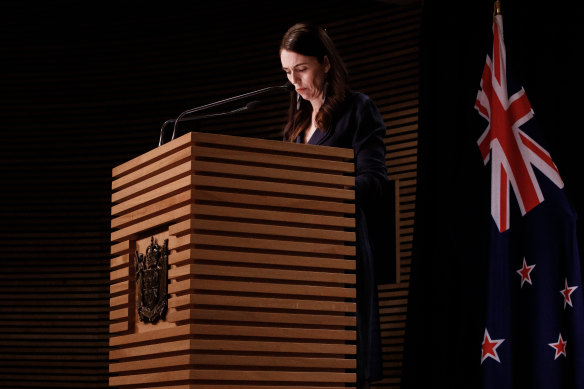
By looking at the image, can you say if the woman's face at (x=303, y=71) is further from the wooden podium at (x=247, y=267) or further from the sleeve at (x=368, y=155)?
the wooden podium at (x=247, y=267)

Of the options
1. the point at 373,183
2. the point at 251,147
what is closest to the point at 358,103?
the point at 373,183

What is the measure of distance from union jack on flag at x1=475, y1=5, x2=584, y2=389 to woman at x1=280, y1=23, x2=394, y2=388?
647mm

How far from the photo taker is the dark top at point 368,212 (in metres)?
3.34

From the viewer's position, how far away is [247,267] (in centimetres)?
305

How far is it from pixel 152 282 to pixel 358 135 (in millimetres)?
1043

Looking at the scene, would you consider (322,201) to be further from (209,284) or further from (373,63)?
(373,63)

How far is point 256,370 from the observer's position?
3.02m

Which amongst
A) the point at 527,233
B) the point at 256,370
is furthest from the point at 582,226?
the point at 256,370

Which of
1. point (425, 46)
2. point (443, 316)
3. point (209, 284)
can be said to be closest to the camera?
point (209, 284)

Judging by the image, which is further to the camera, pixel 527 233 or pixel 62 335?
pixel 62 335

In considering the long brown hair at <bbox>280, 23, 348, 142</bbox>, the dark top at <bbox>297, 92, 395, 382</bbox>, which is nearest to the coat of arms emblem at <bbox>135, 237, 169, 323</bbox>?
A: the dark top at <bbox>297, 92, 395, 382</bbox>

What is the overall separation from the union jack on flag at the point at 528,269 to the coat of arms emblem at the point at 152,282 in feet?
5.54

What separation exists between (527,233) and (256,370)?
1.69m

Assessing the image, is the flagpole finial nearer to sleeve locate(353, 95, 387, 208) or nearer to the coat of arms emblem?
sleeve locate(353, 95, 387, 208)
